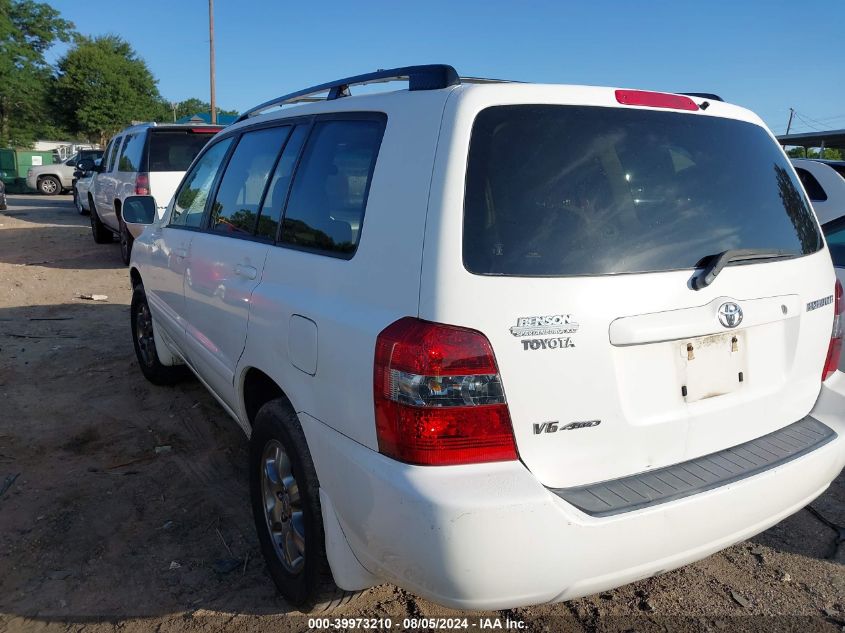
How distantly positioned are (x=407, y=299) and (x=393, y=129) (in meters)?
0.61

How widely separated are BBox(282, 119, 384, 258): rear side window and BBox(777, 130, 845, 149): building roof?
23818 millimetres

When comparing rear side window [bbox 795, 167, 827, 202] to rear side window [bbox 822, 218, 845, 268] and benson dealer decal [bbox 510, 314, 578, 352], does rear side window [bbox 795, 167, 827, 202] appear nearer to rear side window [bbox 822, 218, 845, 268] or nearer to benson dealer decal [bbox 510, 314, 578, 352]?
rear side window [bbox 822, 218, 845, 268]

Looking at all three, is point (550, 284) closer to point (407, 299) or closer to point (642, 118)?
point (407, 299)

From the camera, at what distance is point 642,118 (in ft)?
7.07

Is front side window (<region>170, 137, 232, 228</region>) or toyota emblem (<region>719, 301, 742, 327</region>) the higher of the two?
front side window (<region>170, 137, 232, 228</region>)

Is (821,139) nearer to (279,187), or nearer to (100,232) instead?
(100,232)

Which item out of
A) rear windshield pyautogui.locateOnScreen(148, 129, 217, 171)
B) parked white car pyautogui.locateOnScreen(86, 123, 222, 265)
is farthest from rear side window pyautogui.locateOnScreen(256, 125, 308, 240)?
rear windshield pyautogui.locateOnScreen(148, 129, 217, 171)

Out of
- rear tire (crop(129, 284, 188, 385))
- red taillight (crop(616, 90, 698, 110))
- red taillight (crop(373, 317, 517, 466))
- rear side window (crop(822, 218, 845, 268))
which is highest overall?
red taillight (crop(616, 90, 698, 110))

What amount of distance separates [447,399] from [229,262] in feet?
5.26

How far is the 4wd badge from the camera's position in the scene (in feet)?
5.89

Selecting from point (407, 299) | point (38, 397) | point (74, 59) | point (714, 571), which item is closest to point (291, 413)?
point (407, 299)

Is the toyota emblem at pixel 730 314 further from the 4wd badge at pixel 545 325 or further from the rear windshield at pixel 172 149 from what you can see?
the rear windshield at pixel 172 149

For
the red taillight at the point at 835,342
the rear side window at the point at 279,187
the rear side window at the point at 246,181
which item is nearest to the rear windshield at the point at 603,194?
the red taillight at the point at 835,342

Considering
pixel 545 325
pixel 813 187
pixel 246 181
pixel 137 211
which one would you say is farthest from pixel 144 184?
pixel 545 325
